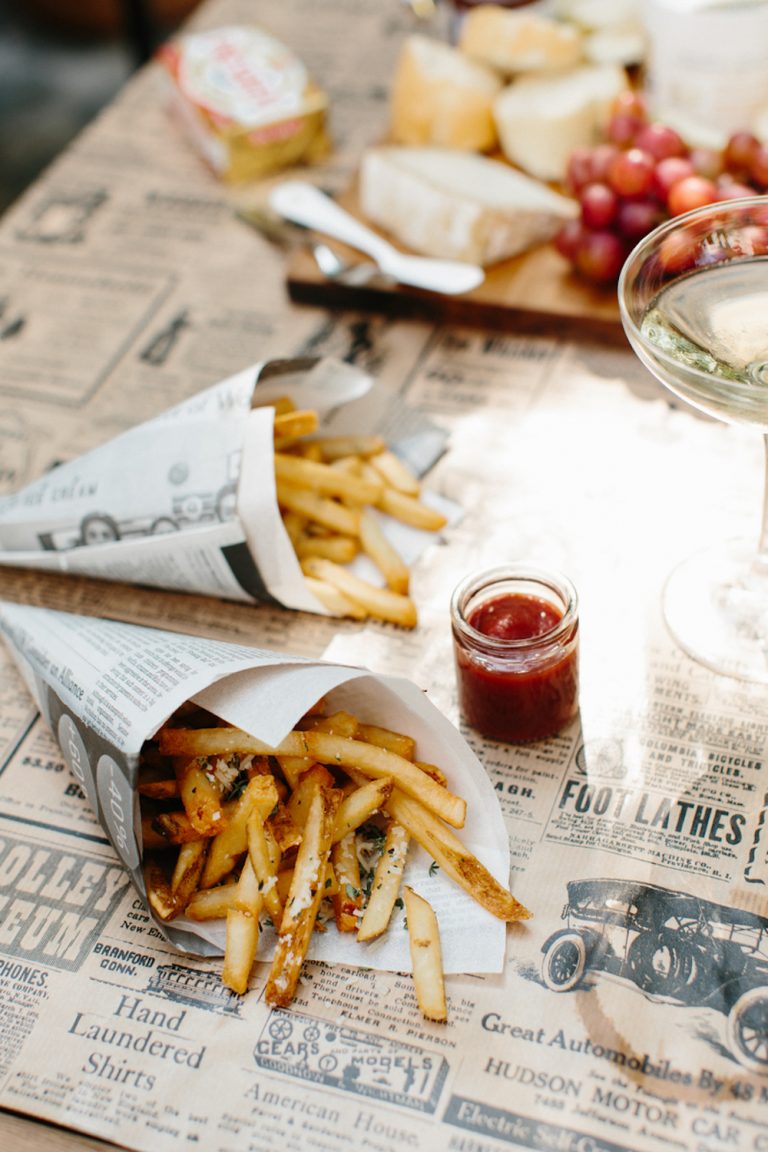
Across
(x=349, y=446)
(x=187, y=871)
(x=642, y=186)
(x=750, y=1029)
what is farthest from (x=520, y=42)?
(x=750, y=1029)

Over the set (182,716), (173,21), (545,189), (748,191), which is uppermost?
(748,191)

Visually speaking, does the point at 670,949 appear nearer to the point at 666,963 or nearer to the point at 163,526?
the point at 666,963

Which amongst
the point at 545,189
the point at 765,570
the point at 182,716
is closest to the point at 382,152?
the point at 545,189

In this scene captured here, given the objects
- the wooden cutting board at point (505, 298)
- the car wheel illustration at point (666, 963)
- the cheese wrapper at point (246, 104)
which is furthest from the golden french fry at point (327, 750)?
the cheese wrapper at point (246, 104)

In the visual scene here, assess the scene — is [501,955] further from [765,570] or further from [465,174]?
[465,174]

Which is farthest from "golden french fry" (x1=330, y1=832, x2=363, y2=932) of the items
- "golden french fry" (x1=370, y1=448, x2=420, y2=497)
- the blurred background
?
the blurred background

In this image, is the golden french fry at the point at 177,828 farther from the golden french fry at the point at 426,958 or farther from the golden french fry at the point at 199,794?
the golden french fry at the point at 426,958
